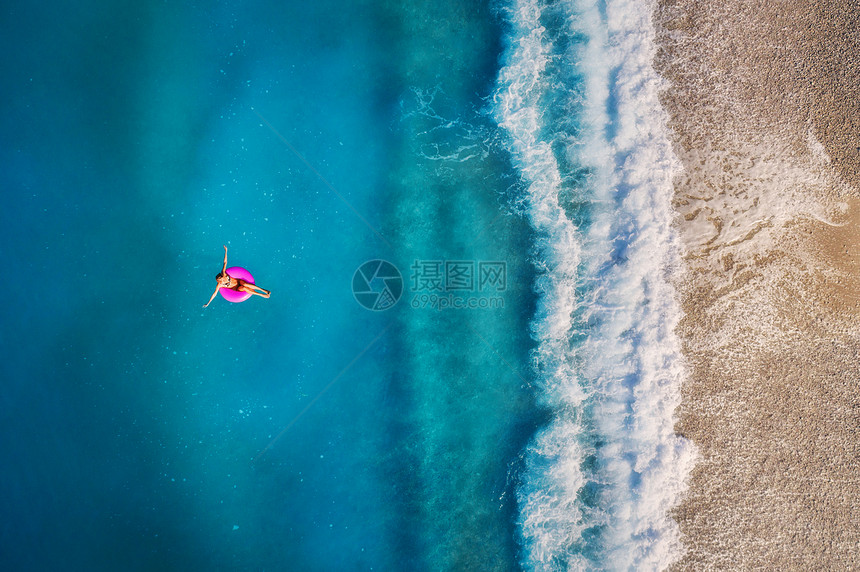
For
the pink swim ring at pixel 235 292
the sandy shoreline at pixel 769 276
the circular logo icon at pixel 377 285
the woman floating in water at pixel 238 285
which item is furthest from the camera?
the circular logo icon at pixel 377 285

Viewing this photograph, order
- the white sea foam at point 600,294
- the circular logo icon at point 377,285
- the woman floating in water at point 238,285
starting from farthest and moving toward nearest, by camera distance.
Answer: the circular logo icon at point 377,285 < the white sea foam at point 600,294 < the woman floating in water at point 238,285

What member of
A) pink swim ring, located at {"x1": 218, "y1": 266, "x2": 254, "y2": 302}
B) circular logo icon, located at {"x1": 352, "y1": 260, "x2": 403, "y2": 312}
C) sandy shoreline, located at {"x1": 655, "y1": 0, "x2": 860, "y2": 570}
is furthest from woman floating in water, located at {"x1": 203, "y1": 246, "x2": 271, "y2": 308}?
sandy shoreline, located at {"x1": 655, "y1": 0, "x2": 860, "y2": 570}

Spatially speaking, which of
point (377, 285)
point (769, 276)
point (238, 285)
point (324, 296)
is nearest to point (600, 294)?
point (769, 276)

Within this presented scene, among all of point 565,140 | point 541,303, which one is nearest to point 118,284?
point 541,303

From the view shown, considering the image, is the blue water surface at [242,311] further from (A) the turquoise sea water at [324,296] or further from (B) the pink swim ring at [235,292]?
(B) the pink swim ring at [235,292]

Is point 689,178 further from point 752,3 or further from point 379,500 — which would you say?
point 379,500

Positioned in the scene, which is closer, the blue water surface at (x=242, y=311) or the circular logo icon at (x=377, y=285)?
the blue water surface at (x=242, y=311)

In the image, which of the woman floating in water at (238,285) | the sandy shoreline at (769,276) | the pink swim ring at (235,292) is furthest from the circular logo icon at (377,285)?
the sandy shoreline at (769,276)
